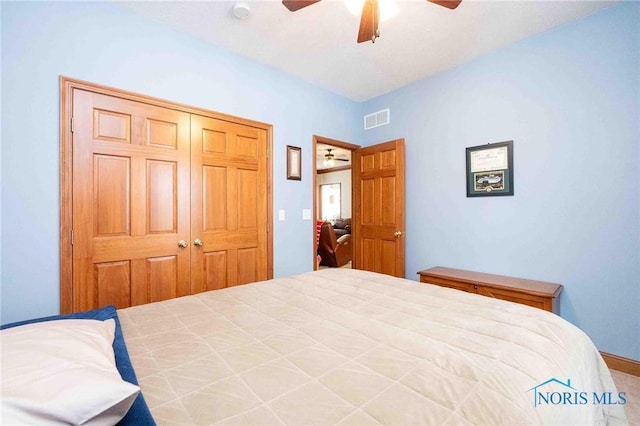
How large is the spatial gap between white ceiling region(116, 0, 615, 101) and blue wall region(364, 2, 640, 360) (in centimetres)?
26

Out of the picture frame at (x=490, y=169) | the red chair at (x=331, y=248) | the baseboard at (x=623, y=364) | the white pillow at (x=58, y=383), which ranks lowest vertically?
the baseboard at (x=623, y=364)

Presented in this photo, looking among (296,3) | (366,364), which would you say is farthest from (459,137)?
(366,364)

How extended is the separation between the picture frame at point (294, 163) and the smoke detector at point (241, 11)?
1.28 m

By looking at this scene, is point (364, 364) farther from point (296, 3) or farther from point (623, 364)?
point (623, 364)

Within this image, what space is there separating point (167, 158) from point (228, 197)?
24.8 inches

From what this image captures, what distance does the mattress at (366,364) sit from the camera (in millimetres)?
702

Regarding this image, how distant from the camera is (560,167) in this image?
2412 millimetres

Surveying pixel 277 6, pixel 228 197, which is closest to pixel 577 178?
pixel 277 6

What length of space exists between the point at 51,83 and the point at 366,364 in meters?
2.61

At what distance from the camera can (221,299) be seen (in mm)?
1617

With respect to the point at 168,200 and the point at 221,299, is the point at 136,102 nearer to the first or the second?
the point at 168,200

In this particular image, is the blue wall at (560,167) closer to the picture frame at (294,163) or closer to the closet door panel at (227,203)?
the picture frame at (294,163)

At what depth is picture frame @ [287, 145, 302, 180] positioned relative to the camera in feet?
10.4

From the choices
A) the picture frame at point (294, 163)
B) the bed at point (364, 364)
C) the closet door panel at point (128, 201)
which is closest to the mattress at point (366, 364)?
the bed at point (364, 364)
